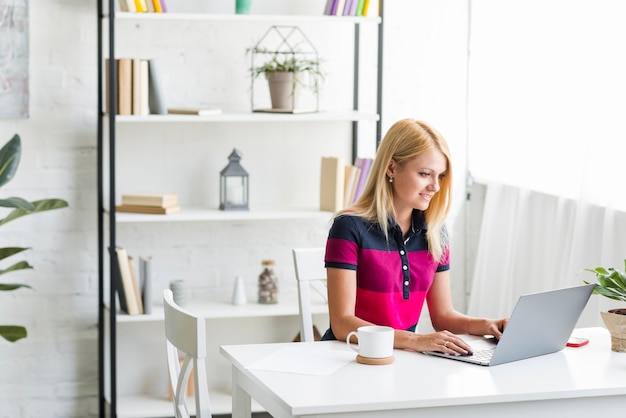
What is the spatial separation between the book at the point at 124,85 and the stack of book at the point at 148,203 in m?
0.33

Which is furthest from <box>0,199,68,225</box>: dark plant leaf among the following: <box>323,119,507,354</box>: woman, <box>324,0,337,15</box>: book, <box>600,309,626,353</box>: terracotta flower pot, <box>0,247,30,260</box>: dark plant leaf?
<box>600,309,626,353</box>: terracotta flower pot

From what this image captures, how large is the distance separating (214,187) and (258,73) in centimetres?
51

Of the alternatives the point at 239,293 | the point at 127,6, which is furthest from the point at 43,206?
the point at 239,293

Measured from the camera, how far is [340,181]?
12.9 feet

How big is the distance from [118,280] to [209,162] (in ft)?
2.06

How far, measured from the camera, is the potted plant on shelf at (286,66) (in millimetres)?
3840

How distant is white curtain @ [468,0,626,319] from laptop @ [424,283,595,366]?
0.91 m

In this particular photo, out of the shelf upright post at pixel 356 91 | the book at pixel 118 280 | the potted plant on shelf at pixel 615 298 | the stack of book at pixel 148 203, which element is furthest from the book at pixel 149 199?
the potted plant on shelf at pixel 615 298

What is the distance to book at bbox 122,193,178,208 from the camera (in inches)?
147

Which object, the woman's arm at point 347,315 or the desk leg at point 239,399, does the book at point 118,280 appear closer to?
the woman's arm at point 347,315

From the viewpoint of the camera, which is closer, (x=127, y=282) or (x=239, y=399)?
(x=239, y=399)

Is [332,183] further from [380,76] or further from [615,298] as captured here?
[615,298]

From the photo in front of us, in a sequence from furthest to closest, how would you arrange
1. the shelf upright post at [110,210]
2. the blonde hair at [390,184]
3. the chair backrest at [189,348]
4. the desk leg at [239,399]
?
the shelf upright post at [110,210]
the blonde hair at [390,184]
the desk leg at [239,399]
the chair backrest at [189,348]

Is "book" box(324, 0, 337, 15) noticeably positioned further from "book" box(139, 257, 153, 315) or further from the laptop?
the laptop
